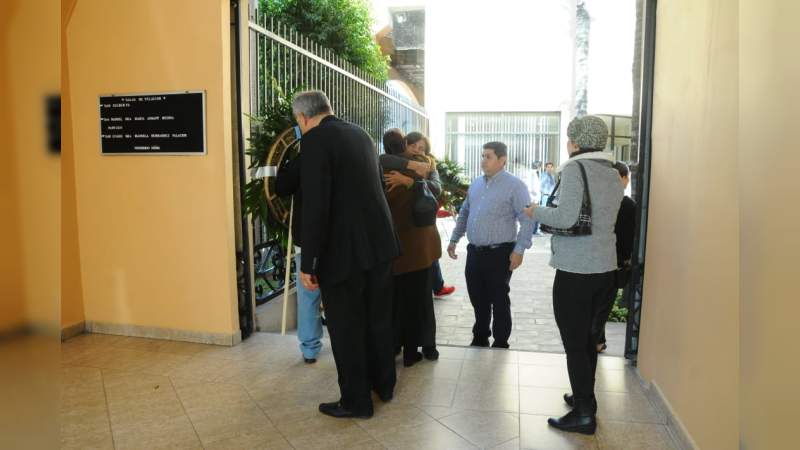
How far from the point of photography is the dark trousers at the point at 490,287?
4.71 m

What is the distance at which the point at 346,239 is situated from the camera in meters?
3.18

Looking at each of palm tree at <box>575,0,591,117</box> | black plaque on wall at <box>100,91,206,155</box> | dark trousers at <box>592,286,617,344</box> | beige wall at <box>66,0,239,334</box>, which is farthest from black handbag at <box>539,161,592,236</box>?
palm tree at <box>575,0,591,117</box>

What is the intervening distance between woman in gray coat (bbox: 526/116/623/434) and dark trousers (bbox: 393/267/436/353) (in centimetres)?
128

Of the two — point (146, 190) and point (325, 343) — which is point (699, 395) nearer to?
point (325, 343)

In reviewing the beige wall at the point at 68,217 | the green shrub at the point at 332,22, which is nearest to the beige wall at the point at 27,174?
the beige wall at the point at 68,217

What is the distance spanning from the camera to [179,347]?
461 cm

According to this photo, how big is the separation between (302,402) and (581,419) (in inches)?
62.2

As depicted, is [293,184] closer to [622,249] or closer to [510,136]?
[622,249]

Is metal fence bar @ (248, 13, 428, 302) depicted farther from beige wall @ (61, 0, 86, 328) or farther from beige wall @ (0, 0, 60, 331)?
beige wall @ (0, 0, 60, 331)

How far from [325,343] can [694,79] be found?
10.4 feet

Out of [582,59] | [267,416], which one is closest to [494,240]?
[267,416]

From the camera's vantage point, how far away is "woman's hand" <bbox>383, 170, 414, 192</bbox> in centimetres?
401

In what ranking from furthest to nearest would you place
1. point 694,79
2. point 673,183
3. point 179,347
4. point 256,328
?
point 256,328
point 179,347
point 673,183
point 694,79

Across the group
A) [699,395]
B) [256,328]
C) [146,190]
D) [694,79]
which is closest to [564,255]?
[699,395]
